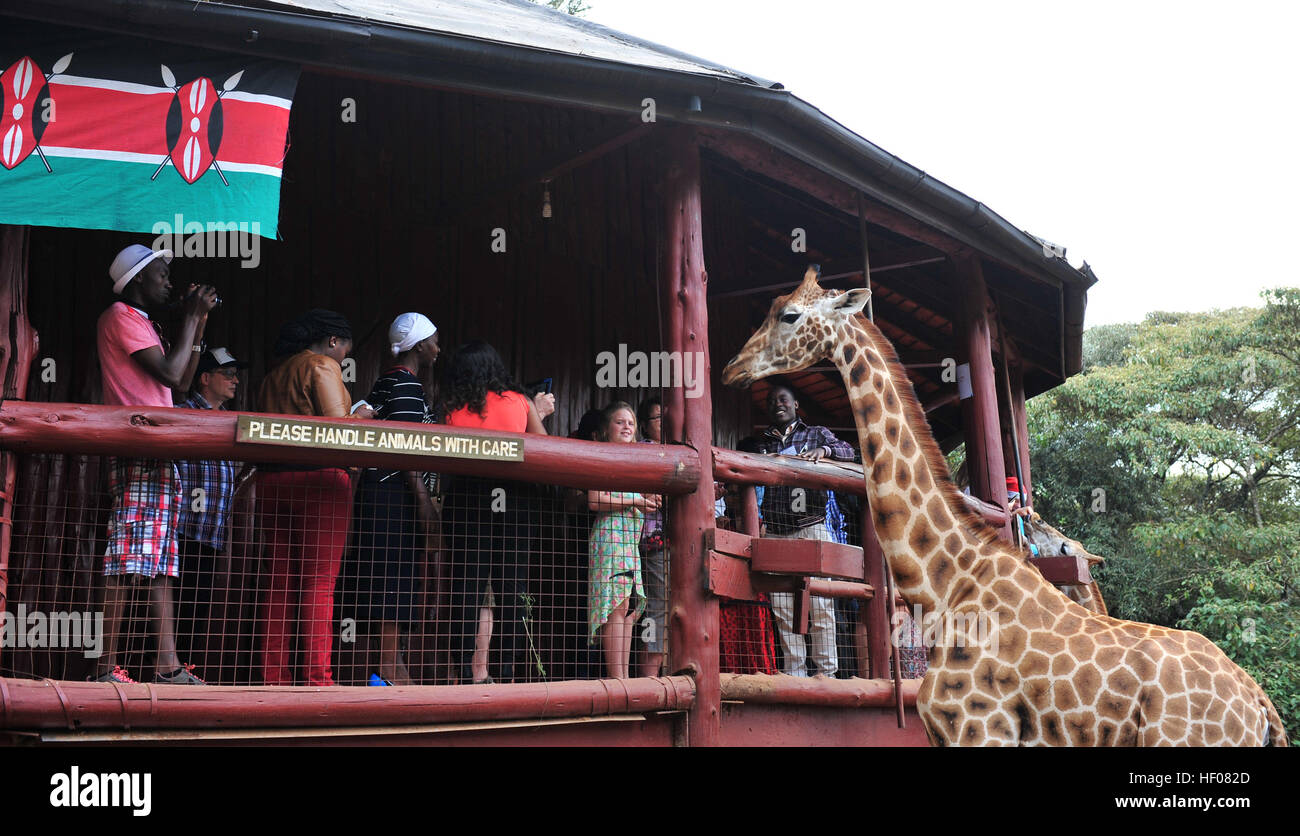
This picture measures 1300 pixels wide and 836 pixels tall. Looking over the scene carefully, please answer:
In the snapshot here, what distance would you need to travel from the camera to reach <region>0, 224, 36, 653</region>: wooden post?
16.8 ft

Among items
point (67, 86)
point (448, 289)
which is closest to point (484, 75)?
point (67, 86)

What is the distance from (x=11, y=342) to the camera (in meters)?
5.35

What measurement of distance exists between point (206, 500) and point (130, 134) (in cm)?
180

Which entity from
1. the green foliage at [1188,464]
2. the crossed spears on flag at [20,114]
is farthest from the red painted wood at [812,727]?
the green foliage at [1188,464]

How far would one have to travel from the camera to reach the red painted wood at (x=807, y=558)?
6.38 m

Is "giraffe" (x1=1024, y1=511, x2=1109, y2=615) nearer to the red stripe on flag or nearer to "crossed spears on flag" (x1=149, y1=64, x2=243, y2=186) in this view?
the red stripe on flag

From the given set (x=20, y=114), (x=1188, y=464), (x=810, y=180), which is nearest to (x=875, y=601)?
(x=810, y=180)

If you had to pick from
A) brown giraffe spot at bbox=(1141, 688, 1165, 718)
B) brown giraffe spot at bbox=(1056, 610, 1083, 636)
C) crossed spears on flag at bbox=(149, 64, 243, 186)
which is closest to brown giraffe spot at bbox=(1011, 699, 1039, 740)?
brown giraffe spot at bbox=(1056, 610, 1083, 636)

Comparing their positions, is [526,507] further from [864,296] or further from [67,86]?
[67,86]

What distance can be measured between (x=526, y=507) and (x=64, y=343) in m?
3.64

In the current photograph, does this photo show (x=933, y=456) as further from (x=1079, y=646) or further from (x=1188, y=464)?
(x=1188, y=464)

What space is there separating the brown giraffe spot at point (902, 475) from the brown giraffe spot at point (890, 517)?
3.3 inches

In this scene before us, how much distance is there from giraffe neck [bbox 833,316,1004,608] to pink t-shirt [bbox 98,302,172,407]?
12.6ft

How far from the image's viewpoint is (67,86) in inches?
216
